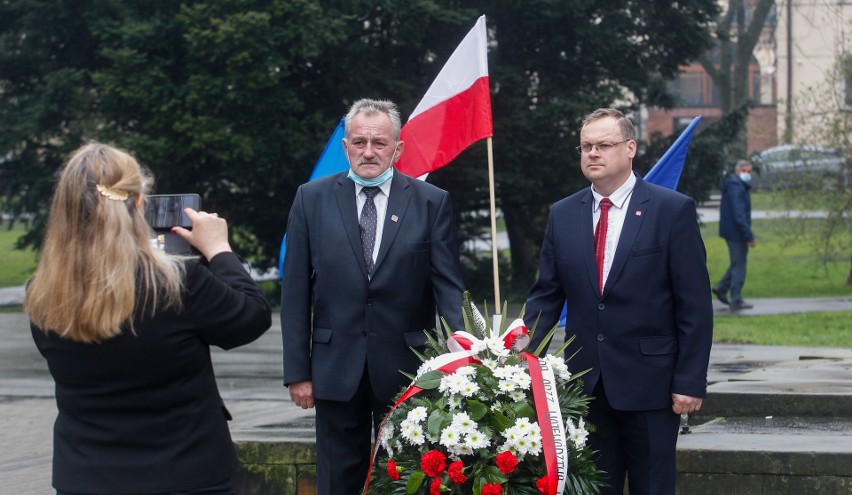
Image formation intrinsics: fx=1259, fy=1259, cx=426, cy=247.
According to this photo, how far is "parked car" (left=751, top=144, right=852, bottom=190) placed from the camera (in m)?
20.3

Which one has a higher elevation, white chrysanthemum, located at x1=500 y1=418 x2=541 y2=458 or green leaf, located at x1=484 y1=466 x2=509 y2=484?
white chrysanthemum, located at x1=500 y1=418 x2=541 y2=458

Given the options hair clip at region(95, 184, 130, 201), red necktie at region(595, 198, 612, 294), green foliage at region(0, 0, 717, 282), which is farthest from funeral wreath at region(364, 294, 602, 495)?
green foliage at region(0, 0, 717, 282)

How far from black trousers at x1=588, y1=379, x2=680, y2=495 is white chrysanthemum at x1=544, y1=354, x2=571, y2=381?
0.23m

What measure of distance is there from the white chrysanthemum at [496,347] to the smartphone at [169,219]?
1.34m

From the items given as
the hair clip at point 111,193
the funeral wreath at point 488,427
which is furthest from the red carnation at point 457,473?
the hair clip at point 111,193

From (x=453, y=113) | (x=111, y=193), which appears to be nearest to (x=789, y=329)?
(x=453, y=113)

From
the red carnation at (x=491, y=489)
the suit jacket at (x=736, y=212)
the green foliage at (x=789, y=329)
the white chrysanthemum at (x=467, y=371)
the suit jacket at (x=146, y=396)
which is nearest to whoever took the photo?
the suit jacket at (x=146, y=396)

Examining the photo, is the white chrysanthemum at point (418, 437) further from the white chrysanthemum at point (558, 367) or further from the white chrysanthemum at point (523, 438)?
the white chrysanthemum at point (558, 367)

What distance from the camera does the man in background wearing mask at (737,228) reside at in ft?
57.9

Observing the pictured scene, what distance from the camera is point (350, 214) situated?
5180 millimetres

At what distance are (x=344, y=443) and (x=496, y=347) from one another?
0.84 meters

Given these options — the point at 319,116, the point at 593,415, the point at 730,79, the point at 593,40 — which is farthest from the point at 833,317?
the point at 730,79

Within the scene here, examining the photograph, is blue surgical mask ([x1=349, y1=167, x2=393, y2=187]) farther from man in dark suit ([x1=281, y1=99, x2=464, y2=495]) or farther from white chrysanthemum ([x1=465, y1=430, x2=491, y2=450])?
white chrysanthemum ([x1=465, y1=430, x2=491, y2=450])

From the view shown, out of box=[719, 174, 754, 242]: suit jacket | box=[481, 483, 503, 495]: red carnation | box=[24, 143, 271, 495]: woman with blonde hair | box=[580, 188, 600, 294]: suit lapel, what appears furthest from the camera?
box=[719, 174, 754, 242]: suit jacket
